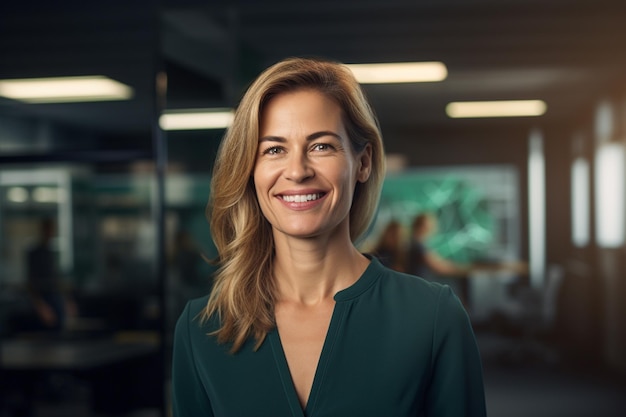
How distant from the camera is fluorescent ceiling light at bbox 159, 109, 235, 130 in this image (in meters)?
4.68

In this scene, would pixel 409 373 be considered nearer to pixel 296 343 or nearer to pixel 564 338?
pixel 296 343

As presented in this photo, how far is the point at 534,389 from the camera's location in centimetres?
629

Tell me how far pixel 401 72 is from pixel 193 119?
1613 mm

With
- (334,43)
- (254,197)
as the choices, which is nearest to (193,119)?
(334,43)

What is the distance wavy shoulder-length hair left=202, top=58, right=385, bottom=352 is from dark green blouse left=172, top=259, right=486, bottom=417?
6 centimetres

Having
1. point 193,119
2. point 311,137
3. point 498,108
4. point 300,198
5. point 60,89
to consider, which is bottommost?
point 300,198

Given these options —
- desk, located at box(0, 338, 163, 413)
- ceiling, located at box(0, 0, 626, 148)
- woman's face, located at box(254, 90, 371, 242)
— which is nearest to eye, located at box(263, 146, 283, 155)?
woman's face, located at box(254, 90, 371, 242)

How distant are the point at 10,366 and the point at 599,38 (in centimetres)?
429

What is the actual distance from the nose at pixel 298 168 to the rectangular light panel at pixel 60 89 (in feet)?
15.6

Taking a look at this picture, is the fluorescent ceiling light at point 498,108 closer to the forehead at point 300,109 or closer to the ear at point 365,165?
the ear at point 365,165

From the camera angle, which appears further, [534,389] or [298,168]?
[534,389]

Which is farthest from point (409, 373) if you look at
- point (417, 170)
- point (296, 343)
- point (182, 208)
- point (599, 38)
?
point (417, 170)

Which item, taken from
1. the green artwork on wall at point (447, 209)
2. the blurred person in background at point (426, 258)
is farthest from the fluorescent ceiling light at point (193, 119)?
the blurred person in background at point (426, 258)

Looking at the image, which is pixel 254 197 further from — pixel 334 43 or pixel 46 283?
pixel 46 283
